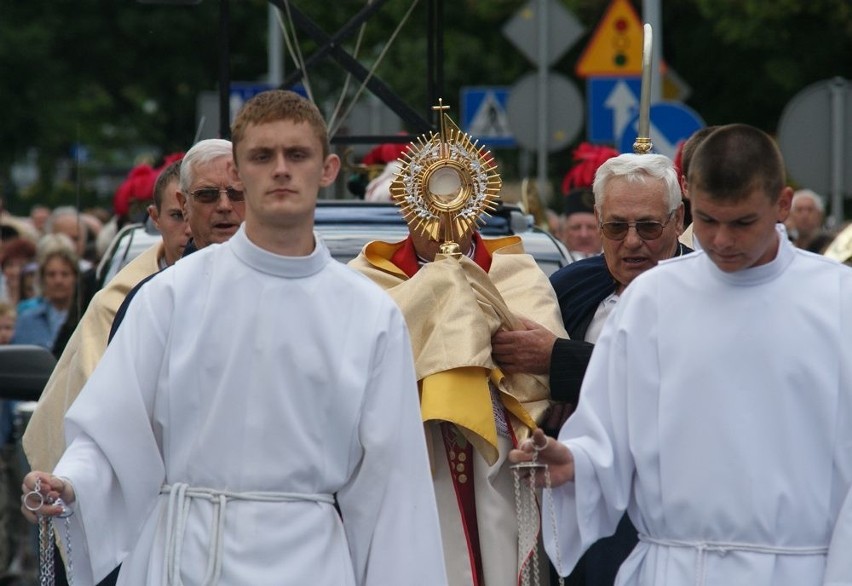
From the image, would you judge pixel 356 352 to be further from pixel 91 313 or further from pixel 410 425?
pixel 91 313

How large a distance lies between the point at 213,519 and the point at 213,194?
173cm

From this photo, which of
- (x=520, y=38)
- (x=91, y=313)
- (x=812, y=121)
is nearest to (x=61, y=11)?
(x=520, y=38)

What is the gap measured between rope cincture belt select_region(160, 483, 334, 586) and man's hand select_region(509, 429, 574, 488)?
0.52m

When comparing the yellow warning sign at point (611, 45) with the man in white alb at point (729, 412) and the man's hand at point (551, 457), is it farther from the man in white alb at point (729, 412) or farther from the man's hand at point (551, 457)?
the man's hand at point (551, 457)

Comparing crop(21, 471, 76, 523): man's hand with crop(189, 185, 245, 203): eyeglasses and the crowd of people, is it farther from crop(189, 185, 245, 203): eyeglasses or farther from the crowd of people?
crop(189, 185, 245, 203): eyeglasses

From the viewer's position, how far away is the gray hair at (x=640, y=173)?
6410mm

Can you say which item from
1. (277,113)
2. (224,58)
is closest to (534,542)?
(277,113)

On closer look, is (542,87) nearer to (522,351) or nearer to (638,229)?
(638,229)

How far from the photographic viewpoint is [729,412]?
5.30 m

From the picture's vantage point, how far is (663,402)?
5391mm

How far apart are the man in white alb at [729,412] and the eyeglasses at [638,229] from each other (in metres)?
0.87

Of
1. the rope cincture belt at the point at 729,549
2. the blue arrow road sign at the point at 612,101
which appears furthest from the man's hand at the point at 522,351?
the blue arrow road sign at the point at 612,101

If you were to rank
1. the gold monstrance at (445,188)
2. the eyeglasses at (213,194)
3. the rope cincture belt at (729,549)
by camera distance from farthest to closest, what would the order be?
the eyeglasses at (213,194), the gold monstrance at (445,188), the rope cincture belt at (729,549)

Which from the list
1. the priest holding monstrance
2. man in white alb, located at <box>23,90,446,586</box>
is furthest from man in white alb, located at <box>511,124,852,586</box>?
the priest holding monstrance
